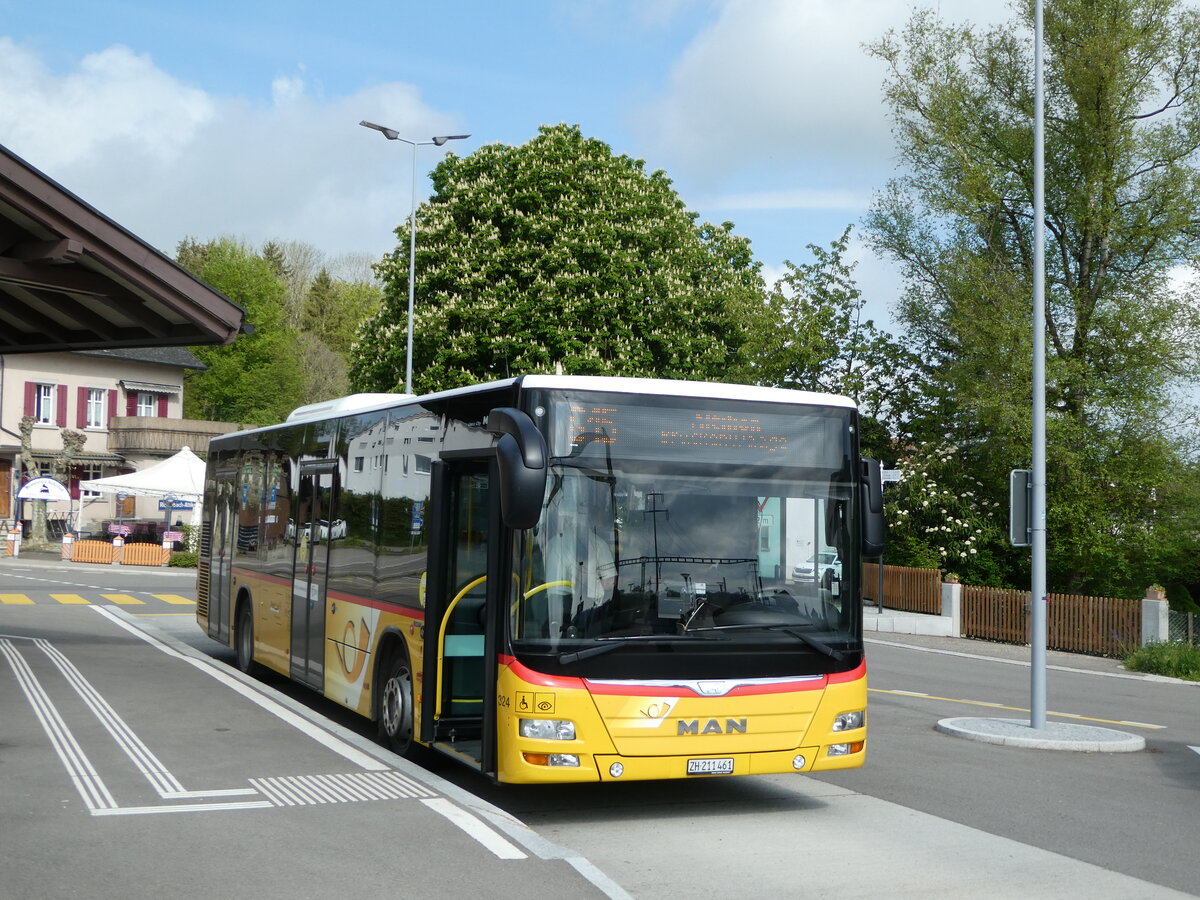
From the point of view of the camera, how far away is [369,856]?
23.0 ft

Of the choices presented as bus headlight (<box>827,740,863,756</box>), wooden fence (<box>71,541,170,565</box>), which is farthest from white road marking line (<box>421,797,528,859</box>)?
wooden fence (<box>71,541,170,565</box>)

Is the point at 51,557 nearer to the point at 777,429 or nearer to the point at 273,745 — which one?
the point at 273,745

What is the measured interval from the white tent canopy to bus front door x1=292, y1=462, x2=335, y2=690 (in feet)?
95.3

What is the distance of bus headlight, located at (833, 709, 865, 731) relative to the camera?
8797mm

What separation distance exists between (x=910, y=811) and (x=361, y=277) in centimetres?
8333

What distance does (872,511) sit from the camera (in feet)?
29.6

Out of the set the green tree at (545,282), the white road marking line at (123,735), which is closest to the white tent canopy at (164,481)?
the green tree at (545,282)

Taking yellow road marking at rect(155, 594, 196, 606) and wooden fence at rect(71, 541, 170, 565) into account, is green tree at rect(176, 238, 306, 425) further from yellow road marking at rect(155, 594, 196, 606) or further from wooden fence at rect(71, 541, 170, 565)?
yellow road marking at rect(155, 594, 196, 606)

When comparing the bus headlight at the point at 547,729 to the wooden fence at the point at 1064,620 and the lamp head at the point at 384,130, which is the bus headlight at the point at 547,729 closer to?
the wooden fence at the point at 1064,620

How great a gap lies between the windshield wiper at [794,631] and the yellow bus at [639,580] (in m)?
0.01

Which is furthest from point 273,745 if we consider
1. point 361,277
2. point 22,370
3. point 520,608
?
point 361,277

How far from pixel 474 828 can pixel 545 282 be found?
102ft

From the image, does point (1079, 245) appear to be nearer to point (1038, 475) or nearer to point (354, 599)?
point (1038, 475)

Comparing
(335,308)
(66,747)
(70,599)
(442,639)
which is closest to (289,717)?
(66,747)
